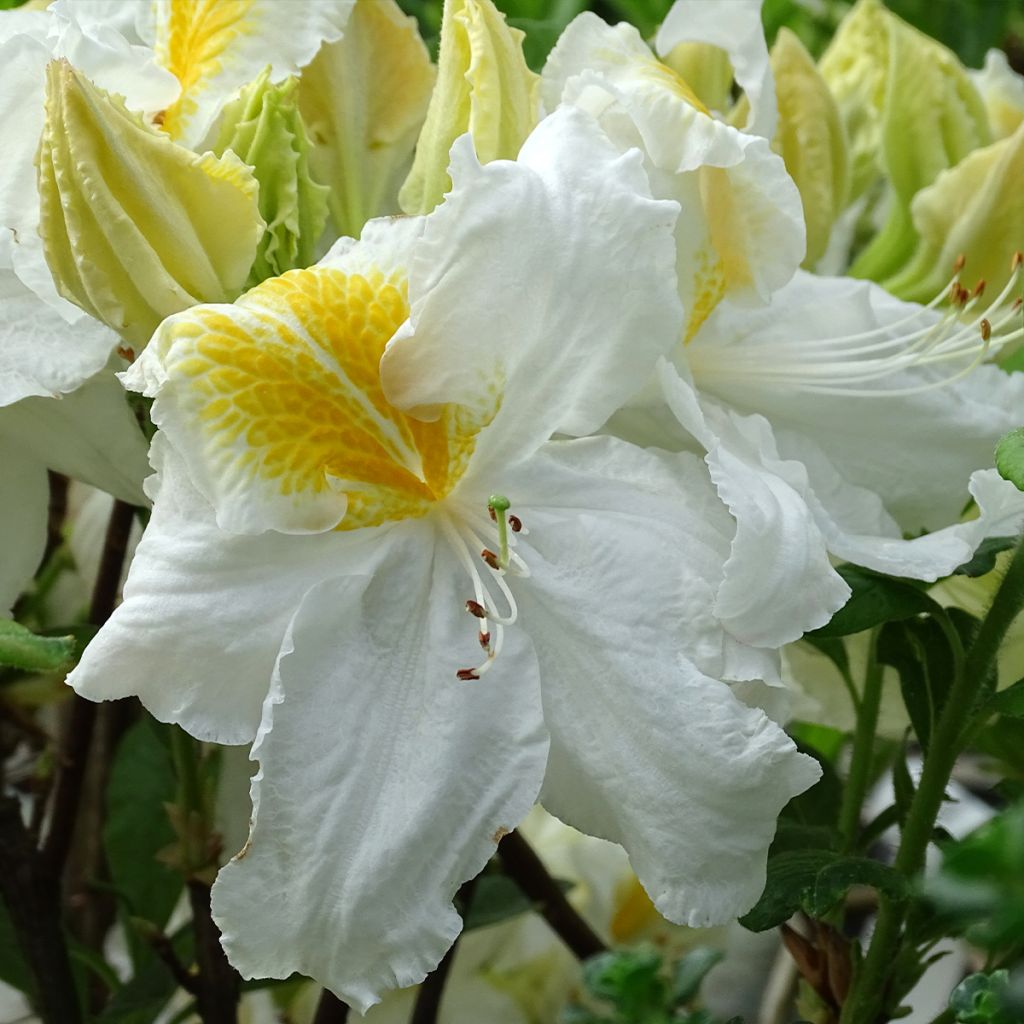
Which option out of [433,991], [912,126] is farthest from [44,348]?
[912,126]

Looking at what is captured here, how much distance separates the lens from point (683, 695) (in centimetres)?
45

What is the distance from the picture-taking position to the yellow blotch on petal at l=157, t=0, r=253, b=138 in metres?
0.52

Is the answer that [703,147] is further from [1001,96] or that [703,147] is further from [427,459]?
[1001,96]

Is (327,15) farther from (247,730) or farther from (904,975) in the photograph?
(904,975)

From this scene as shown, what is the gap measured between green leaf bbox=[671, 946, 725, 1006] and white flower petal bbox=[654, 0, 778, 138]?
0.31 m

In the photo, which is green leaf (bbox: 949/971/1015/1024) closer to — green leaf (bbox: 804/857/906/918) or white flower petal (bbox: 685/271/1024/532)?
green leaf (bbox: 804/857/906/918)

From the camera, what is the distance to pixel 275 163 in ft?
1.62

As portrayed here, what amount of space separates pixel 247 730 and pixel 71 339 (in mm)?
155

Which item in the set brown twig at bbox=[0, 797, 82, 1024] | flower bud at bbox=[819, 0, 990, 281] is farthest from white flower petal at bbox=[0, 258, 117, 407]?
flower bud at bbox=[819, 0, 990, 281]

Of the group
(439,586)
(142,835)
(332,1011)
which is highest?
(439,586)

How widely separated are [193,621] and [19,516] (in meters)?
0.17

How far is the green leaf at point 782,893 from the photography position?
49 cm

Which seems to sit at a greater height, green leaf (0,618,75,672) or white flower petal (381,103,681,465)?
white flower petal (381,103,681,465)

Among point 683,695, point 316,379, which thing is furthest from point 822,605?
point 316,379
